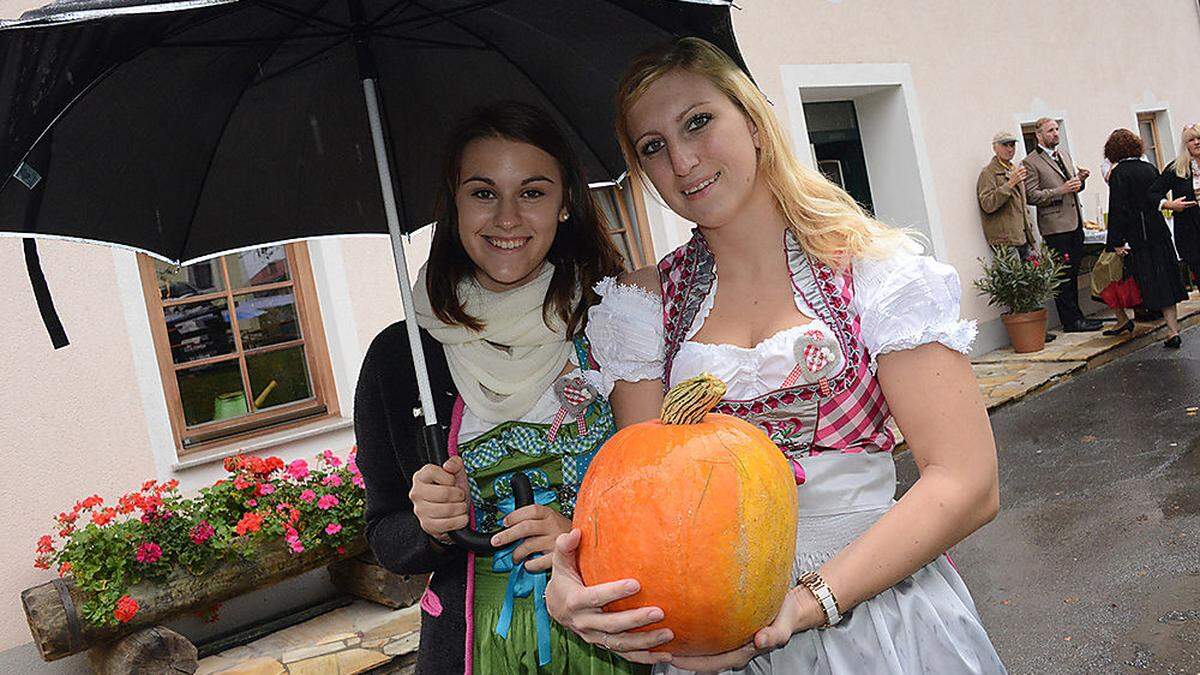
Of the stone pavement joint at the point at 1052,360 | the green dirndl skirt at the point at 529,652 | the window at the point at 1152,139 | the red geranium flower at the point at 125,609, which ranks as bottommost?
the stone pavement joint at the point at 1052,360

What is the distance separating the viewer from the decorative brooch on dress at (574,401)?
207 centimetres

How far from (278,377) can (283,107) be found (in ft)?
12.2

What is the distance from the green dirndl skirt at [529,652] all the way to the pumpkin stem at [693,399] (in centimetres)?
67

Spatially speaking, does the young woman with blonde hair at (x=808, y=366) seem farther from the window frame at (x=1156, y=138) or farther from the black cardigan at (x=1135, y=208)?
the window frame at (x=1156, y=138)

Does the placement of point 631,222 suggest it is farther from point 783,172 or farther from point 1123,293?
point 783,172

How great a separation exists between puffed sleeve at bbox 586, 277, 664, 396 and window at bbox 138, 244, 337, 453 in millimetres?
3768

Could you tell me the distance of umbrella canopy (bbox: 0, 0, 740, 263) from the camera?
1.95m

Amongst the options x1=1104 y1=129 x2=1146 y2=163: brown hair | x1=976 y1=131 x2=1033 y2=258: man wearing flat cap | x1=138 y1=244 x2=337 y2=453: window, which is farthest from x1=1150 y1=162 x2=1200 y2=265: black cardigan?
x1=138 y1=244 x2=337 y2=453: window

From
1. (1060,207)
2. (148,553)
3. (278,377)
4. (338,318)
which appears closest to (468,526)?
(148,553)

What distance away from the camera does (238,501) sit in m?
4.70

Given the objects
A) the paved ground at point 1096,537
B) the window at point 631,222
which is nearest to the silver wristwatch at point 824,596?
the paved ground at point 1096,537

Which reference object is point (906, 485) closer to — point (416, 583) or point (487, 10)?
point (416, 583)

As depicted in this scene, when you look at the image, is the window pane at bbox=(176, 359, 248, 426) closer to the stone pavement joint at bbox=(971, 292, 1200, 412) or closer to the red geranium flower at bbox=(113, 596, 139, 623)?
the red geranium flower at bbox=(113, 596, 139, 623)

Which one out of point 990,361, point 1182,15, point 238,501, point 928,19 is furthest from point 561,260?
point 1182,15
